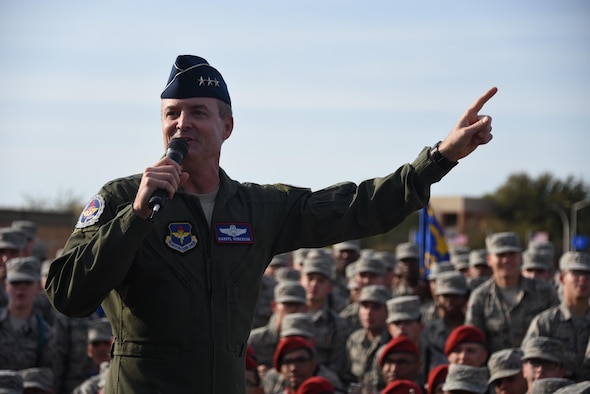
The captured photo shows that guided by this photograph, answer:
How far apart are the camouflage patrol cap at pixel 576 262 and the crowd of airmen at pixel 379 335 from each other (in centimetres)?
1

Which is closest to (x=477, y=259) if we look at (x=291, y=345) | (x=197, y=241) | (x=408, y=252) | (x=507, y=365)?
(x=408, y=252)

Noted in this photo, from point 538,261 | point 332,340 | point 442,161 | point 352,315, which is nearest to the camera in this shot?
point 442,161

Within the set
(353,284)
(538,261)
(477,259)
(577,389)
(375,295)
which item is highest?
(477,259)

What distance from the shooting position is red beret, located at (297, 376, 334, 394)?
9.42m

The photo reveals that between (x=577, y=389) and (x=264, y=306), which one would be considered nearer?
(x=577, y=389)

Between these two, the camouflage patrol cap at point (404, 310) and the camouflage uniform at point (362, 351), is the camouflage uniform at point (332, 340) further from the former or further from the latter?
the camouflage patrol cap at point (404, 310)

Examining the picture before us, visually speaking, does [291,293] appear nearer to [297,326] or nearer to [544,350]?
[297,326]

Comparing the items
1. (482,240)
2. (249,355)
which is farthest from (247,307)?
(482,240)

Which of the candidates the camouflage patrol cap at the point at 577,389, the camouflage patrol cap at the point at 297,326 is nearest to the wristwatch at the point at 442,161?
the camouflage patrol cap at the point at 577,389

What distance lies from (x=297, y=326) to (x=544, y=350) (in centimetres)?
278

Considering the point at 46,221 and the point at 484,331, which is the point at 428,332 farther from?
the point at 46,221

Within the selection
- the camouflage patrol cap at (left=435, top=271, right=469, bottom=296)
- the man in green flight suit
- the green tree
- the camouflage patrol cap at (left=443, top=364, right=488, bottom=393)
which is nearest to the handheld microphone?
the man in green flight suit

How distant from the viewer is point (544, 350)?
9047 millimetres

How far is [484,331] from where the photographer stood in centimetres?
1129
